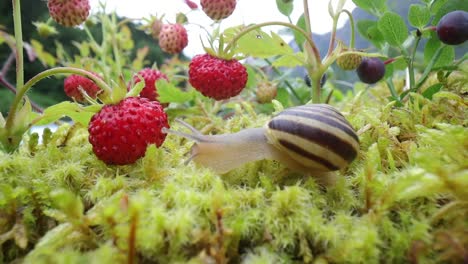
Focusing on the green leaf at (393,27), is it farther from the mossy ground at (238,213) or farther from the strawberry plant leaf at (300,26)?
the mossy ground at (238,213)

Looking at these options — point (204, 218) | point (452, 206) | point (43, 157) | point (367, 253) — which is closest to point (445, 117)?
point (452, 206)

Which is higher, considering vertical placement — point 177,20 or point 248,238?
point 177,20

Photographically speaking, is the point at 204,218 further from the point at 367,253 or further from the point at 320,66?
the point at 320,66

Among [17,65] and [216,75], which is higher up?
[17,65]

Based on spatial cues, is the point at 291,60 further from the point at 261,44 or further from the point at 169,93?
the point at 169,93

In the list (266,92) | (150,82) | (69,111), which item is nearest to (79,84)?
(150,82)

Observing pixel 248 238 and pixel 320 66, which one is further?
pixel 320 66
